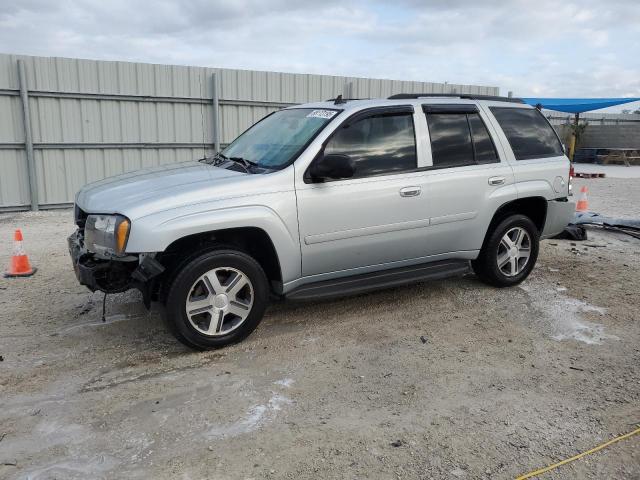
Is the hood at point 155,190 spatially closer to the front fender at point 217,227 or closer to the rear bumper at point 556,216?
the front fender at point 217,227

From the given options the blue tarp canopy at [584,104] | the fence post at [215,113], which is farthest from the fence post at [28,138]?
the blue tarp canopy at [584,104]

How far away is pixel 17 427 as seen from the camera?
316cm

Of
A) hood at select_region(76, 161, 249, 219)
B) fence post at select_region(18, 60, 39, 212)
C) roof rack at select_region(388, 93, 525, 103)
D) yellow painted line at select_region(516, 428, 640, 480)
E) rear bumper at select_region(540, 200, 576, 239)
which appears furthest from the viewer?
fence post at select_region(18, 60, 39, 212)

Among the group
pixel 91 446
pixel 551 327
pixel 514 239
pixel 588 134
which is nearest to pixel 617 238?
pixel 514 239

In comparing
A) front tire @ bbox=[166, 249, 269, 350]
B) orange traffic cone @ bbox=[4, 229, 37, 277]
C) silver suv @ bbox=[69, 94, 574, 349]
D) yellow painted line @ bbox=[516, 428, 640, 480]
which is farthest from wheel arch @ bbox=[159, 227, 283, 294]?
orange traffic cone @ bbox=[4, 229, 37, 277]

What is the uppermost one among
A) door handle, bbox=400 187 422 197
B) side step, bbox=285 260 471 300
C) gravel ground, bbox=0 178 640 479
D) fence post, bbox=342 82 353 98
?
fence post, bbox=342 82 353 98

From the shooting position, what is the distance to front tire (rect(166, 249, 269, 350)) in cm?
391

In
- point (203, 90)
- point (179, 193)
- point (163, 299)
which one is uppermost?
point (203, 90)

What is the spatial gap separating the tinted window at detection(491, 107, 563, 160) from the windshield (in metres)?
1.93

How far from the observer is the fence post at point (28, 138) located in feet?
33.0

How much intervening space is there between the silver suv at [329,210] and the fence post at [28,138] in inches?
264

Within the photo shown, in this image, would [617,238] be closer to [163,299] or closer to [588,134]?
[163,299]

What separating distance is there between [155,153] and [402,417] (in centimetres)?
971

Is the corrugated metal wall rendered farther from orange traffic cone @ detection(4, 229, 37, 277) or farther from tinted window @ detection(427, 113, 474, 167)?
tinted window @ detection(427, 113, 474, 167)
